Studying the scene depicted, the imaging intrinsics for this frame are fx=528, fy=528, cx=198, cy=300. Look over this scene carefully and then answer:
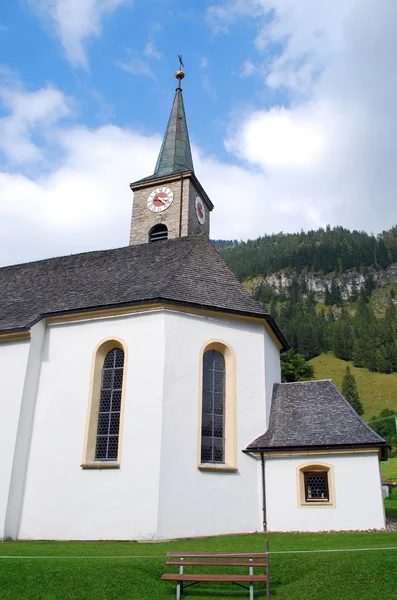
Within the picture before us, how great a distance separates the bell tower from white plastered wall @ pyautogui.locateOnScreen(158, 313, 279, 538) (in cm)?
1011

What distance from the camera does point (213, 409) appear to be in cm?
1702

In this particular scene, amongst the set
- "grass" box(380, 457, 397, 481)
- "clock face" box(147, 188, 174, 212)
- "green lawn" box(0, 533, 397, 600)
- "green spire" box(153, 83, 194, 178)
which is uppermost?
"green spire" box(153, 83, 194, 178)

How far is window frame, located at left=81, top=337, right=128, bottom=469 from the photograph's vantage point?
1574 cm

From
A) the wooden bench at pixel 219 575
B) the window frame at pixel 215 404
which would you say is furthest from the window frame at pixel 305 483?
the wooden bench at pixel 219 575

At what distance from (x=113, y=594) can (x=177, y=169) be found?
2425cm

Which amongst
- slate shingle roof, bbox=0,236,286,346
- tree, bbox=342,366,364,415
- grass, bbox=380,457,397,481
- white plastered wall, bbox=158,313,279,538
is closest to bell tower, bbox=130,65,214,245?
slate shingle roof, bbox=0,236,286,346

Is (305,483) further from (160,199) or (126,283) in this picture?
(160,199)

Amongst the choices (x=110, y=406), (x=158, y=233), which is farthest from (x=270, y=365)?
(x=158, y=233)

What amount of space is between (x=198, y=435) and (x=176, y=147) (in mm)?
20377

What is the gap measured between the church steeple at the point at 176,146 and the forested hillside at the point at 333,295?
90313 millimetres

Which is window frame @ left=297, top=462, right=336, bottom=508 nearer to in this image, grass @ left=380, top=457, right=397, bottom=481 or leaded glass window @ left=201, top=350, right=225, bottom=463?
leaded glass window @ left=201, top=350, right=225, bottom=463

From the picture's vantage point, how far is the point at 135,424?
15844 mm

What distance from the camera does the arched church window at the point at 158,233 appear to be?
27.4 meters

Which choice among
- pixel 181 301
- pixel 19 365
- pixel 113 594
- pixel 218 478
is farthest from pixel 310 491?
pixel 19 365
